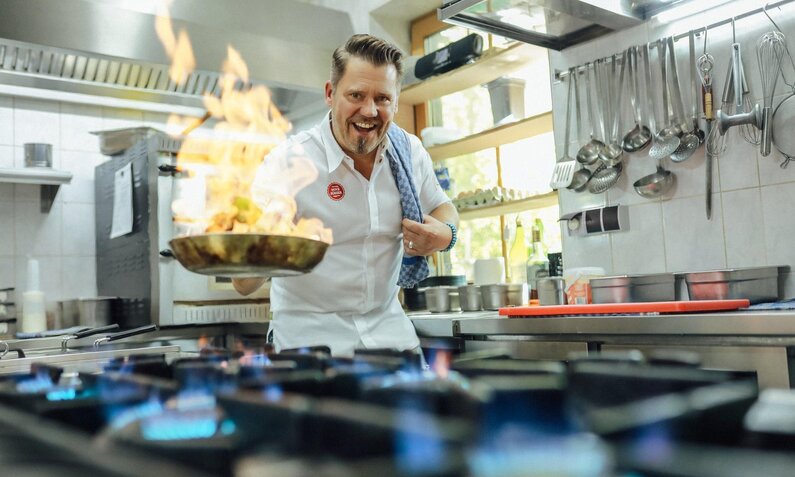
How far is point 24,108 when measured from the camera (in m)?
3.37

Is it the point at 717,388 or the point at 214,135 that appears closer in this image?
the point at 717,388

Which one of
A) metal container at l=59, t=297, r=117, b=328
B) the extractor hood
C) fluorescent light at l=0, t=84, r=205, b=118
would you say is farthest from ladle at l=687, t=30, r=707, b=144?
metal container at l=59, t=297, r=117, b=328

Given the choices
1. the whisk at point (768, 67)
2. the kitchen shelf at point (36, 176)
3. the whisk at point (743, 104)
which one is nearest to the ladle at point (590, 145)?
the whisk at point (743, 104)

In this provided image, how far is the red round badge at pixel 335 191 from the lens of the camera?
1.71 meters

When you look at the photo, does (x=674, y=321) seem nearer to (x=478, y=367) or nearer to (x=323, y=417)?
(x=478, y=367)

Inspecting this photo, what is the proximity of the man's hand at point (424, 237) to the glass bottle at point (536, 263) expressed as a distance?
120cm

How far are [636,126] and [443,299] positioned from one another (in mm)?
932

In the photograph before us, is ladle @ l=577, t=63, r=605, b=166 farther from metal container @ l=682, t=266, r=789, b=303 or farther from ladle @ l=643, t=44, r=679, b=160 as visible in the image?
metal container @ l=682, t=266, r=789, b=303

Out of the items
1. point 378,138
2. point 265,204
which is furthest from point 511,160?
point 265,204

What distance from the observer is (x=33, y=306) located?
3.07 m

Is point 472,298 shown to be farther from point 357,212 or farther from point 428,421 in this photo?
point 428,421

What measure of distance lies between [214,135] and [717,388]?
355 centimetres

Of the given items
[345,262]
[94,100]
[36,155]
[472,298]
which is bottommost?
[472,298]

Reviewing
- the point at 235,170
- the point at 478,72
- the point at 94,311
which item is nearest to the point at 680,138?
the point at 478,72
